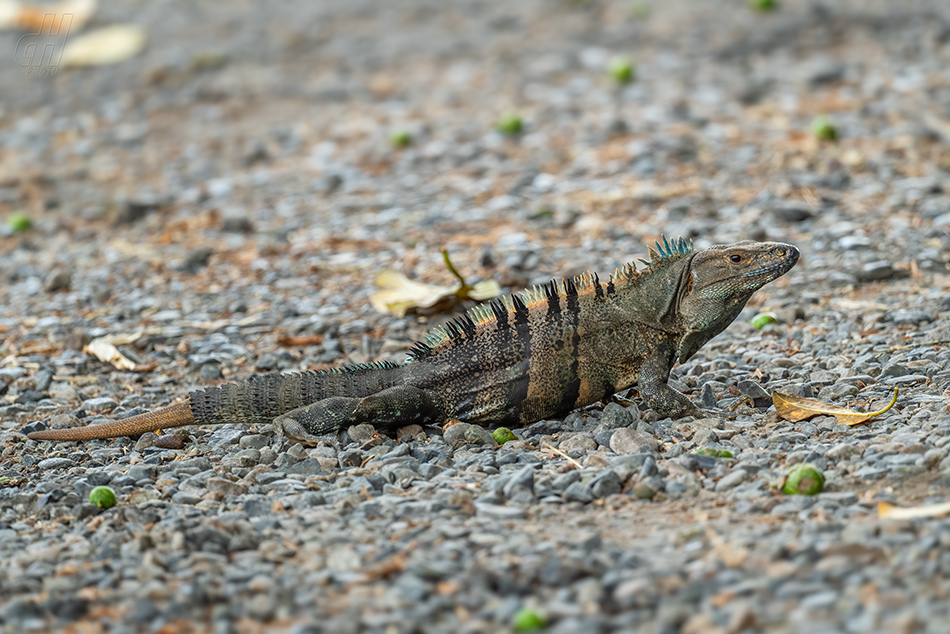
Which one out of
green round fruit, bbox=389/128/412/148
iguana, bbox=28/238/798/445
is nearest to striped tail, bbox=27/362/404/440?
iguana, bbox=28/238/798/445

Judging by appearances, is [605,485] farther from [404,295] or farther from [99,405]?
[99,405]

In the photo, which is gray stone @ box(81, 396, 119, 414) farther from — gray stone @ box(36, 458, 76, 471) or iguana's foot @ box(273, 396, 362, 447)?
iguana's foot @ box(273, 396, 362, 447)

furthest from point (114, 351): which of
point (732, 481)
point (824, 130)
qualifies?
point (824, 130)

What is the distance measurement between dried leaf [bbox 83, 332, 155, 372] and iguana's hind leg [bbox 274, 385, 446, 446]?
5.34ft

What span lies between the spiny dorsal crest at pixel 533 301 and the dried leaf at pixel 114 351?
2013 millimetres

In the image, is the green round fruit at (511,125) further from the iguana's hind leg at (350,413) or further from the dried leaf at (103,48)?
the dried leaf at (103,48)

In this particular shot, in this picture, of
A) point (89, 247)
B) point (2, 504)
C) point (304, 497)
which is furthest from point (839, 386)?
point (89, 247)

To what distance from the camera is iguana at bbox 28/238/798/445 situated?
5.34m

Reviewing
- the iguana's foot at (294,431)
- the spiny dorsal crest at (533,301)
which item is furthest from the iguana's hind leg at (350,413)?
the spiny dorsal crest at (533,301)

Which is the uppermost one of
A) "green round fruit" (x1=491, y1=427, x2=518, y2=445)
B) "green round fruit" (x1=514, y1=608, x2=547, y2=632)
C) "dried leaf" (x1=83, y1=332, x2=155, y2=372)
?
"dried leaf" (x1=83, y1=332, x2=155, y2=372)

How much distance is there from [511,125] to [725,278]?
589cm

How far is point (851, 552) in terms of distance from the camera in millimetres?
3627

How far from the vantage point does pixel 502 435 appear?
5.18m

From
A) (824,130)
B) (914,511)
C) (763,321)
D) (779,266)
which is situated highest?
(779,266)
